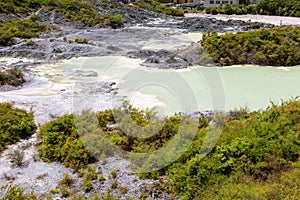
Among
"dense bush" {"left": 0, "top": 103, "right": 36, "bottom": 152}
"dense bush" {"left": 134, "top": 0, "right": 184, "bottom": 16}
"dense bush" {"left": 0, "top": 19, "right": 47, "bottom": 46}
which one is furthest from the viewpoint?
"dense bush" {"left": 134, "top": 0, "right": 184, "bottom": 16}

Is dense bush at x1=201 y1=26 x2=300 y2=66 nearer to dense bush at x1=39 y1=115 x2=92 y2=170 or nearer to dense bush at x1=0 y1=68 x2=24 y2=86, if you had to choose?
dense bush at x1=0 y1=68 x2=24 y2=86

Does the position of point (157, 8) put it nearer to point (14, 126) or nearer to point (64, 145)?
point (14, 126)

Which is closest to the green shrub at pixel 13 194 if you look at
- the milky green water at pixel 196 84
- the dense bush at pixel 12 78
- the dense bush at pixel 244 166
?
the dense bush at pixel 244 166

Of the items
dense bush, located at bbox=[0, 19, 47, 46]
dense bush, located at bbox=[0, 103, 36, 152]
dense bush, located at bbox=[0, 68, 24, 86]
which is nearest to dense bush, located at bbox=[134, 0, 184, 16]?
dense bush, located at bbox=[0, 19, 47, 46]

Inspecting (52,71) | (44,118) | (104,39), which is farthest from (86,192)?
(104,39)

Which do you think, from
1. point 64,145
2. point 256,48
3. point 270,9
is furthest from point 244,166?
point 270,9

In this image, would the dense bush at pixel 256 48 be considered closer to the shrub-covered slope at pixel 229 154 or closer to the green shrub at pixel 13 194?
the shrub-covered slope at pixel 229 154
